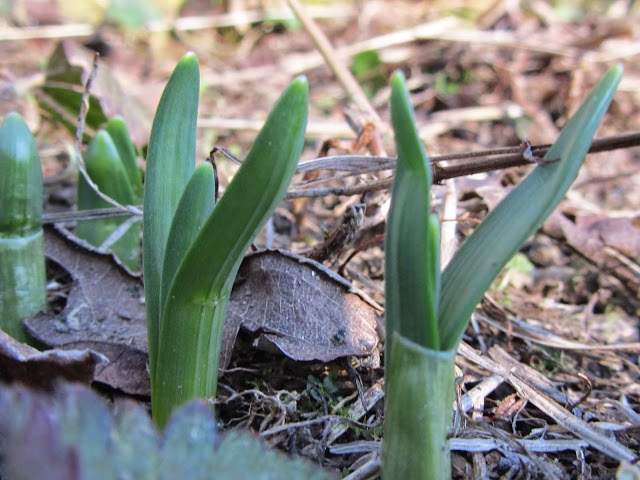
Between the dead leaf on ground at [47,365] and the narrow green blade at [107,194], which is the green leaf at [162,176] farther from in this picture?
the narrow green blade at [107,194]

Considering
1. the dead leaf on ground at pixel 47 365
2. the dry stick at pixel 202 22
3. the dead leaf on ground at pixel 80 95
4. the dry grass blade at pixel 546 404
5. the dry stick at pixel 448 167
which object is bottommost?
the dry grass blade at pixel 546 404

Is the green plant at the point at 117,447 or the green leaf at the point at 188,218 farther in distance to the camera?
the green leaf at the point at 188,218

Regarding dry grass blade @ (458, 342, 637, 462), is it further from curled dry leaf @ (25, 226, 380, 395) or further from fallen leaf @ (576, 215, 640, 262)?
fallen leaf @ (576, 215, 640, 262)

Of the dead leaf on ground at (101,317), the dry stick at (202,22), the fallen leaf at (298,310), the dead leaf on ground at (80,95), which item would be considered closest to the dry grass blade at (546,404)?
the fallen leaf at (298,310)

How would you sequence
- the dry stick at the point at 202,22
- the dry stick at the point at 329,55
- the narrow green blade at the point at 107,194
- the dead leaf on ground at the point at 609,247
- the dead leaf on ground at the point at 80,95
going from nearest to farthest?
the narrow green blade at the point at 107,194
the dead leaf on ground at the point at 609,247
the dead leaf on ground at the point at 80,95
the dry stick at the point at 329,55
the dry stick at the point at 202,22

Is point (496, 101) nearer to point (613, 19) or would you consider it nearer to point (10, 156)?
point (613, 19)

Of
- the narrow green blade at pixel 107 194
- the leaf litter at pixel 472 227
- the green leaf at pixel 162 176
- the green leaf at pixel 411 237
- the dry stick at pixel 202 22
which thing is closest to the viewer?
the green leaf at pixel 411 237

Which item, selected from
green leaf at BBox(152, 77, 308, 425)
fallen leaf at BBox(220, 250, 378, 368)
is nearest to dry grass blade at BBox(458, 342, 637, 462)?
fallen leaf at BBox(220, 250, 378, 368)

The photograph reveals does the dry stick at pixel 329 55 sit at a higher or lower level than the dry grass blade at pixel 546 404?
higher
